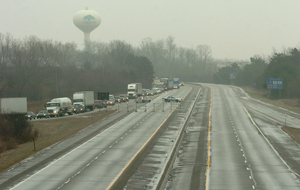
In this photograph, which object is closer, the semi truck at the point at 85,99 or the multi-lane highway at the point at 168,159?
the multi-lane highway at the point at 168,159

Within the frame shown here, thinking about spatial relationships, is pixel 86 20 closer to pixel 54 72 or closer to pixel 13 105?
pixel 54 72

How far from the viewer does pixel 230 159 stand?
86.4ft

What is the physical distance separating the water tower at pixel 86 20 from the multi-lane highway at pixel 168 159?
14476 cm

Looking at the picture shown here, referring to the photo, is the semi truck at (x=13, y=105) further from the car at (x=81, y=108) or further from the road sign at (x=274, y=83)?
the road sign at (x=274, y=83)

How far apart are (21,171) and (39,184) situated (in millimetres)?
3849

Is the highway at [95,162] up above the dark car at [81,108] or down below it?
below

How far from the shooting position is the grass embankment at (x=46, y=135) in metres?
27.5

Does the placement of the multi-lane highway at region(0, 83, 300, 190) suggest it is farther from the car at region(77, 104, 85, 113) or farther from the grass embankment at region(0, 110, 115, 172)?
the car at region(77, 104, 85, 113)

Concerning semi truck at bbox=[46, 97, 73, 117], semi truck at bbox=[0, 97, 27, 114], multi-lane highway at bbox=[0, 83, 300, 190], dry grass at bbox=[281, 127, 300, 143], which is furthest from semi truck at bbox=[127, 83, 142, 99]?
dry grass at bbox=[281, 127, 300, 143]

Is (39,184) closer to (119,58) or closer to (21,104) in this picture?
(21,104)

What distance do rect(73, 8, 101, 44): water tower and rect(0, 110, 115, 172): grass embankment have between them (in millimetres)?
136217

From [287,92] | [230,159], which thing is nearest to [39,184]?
[230,159]

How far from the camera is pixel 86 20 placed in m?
182

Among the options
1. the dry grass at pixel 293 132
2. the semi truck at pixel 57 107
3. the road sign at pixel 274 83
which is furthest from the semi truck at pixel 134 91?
the dry grass at pixel 293 132
